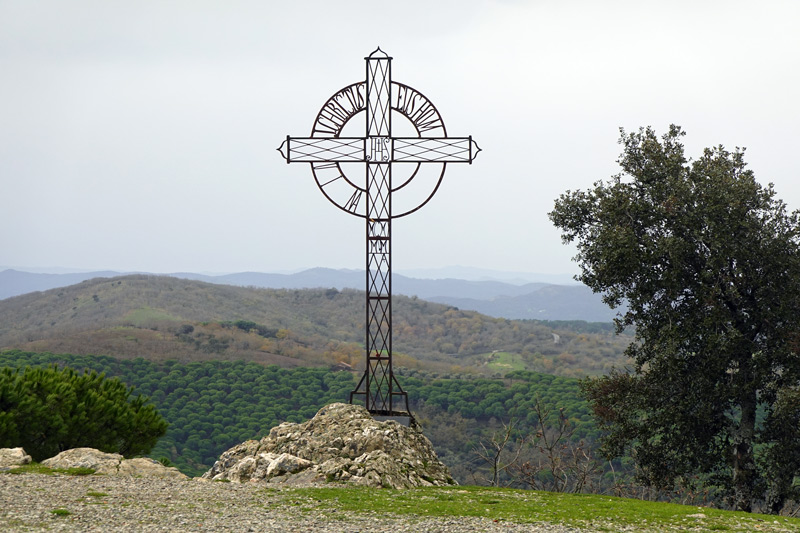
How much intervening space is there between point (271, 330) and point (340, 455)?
6768 centimetres

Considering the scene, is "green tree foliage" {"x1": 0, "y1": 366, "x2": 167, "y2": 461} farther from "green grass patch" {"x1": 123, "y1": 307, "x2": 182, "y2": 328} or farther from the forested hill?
"green grass patch" {"x1": 123, "y1": 307, "x2": 182, "y2": 328}

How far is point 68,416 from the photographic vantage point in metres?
15.5

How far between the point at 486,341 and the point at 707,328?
249 ft

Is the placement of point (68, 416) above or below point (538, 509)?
above

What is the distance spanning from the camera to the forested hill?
65.4 m

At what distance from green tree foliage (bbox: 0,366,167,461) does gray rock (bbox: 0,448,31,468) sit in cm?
128

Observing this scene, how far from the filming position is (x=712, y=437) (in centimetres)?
1562

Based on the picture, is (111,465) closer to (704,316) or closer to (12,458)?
(12,458)

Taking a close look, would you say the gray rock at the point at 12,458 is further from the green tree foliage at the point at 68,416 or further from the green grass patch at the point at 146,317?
the green grass patch at the point at 146,317

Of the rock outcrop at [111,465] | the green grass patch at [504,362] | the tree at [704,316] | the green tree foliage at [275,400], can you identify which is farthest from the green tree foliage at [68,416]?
the green grass patch at [504,362]

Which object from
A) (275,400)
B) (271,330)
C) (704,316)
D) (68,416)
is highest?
(704,316)

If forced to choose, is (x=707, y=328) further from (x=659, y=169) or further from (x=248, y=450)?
(x=248, y=450)

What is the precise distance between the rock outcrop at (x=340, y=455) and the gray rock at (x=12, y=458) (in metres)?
3.01

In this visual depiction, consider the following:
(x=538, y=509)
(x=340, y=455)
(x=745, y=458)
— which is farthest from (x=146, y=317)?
(x=538, y=509)
